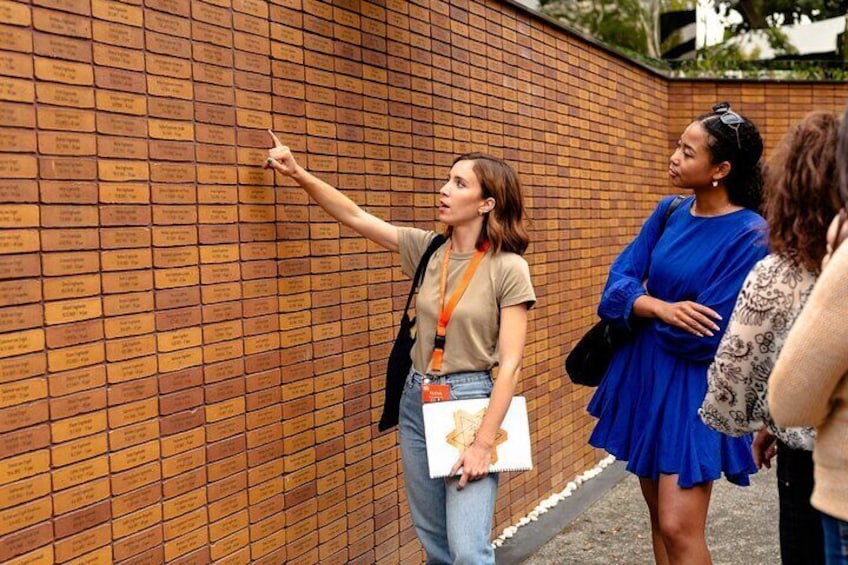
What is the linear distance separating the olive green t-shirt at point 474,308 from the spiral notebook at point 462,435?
14 cm

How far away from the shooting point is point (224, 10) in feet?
10.7

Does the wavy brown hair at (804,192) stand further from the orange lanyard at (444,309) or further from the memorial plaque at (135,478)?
the memorial plaque at (135,478)

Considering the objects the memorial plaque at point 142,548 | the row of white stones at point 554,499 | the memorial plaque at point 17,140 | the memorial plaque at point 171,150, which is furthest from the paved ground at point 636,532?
the memorial plaque at point 17,140

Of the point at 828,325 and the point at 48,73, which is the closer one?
the point at 828,325

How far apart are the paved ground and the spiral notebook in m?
1.84

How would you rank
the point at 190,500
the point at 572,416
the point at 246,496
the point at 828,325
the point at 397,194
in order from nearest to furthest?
the point at 828,325 < the point at 190,500 < the point at 246,496 < the point at 397,194 < the point at 572,416

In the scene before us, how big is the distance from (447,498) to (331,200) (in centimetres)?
107

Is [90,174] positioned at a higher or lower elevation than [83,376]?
higher

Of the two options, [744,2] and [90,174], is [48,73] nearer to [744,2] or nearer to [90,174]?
[90,174]

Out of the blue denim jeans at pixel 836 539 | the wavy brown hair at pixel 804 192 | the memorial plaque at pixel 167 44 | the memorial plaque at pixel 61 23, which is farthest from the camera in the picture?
the memorial plaque at pixel 167 44

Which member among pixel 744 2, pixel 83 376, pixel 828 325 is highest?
pixel 744 2

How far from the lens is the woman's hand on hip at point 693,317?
3.49 meters

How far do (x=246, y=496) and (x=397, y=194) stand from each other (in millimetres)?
1484

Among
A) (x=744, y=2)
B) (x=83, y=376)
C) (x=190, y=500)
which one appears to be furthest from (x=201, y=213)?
(x=744, y=2)
